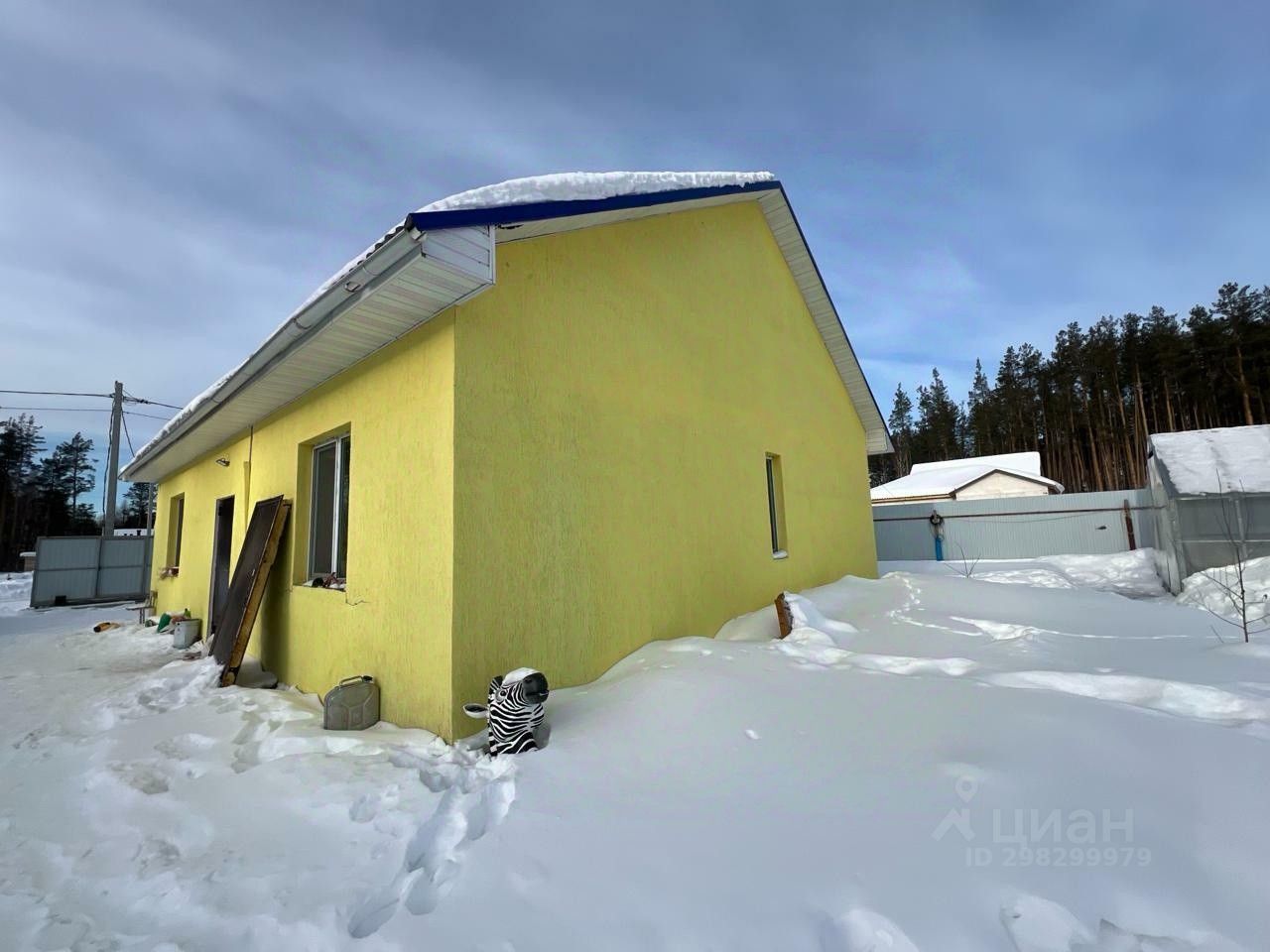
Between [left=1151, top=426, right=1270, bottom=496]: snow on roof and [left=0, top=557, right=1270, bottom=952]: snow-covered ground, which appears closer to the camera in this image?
[left=0, top=557, right=1270, bottom=952]: snow-covered ground

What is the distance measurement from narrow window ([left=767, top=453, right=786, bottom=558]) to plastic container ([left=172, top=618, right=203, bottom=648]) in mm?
8953

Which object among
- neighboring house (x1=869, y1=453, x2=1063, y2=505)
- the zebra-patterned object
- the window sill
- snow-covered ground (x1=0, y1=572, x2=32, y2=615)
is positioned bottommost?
snow-covered ground (x1=0, y1=572, x2=32, y2=615)

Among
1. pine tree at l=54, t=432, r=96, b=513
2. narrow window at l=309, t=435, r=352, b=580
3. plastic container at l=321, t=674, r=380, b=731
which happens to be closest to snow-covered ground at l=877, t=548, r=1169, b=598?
plastic container at l=321, t=674, r=380, b=731

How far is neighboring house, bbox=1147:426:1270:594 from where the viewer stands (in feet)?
29.8

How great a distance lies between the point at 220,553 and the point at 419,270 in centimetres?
779

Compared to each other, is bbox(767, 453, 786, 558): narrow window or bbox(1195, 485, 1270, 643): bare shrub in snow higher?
bbox(767, 453, 786, 558): narrow window

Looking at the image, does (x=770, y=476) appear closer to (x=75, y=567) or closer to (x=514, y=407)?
(x=514, y=407)

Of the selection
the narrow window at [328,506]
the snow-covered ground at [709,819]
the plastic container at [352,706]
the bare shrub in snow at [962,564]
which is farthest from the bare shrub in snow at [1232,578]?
the narrow window at [328,506]

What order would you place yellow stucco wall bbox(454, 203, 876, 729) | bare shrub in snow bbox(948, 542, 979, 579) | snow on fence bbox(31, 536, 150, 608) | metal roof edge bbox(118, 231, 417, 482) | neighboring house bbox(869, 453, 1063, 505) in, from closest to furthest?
metal roof edge bbox(118, 231, 417, 482), yellow stucco wall bbox(454, 203, 876, 729), bare shrub in snow bbox(948, 542, 979, 579), snow on fence bbox(31, 536, 150, 608), neighboring house bbox(869, 453, 1063, 505)

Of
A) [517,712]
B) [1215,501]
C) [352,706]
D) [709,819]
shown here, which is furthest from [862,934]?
[1215,501]

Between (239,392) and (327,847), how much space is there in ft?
15.8

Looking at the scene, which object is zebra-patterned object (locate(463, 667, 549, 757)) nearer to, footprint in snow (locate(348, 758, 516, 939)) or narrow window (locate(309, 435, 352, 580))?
footprint in snow (locate(348, 758, 516, 939))

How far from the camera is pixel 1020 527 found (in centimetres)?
1712

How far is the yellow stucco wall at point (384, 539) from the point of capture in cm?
371
